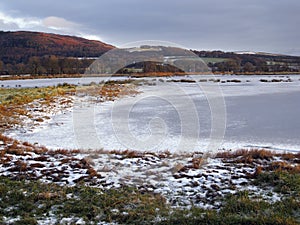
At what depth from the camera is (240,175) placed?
6.25m

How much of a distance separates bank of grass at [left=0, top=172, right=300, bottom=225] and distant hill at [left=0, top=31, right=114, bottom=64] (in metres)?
89.2

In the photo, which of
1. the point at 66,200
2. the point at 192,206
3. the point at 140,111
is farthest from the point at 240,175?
the point at 140,111

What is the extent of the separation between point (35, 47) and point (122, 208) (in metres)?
118

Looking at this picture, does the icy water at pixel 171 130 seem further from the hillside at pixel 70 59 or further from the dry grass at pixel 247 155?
the hillside at pixel 70 59

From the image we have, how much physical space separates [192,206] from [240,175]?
1918 mm

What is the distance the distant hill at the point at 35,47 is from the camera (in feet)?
322

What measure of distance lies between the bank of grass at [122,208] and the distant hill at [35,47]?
8920 cm

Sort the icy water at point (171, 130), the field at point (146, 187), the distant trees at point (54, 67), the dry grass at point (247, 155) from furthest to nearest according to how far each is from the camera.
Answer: the distant trees at point (54, 67)
the icy water at point (171, 130)
the dry grass at point (247, 155)
the field at point (146, 187)

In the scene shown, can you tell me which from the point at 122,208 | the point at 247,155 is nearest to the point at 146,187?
the point at 122,208

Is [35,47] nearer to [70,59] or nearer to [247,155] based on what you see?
[70,59]

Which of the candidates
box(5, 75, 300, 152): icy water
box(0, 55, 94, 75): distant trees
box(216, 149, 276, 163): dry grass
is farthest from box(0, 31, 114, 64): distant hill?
box(216, 149, 276, 163): dry grass

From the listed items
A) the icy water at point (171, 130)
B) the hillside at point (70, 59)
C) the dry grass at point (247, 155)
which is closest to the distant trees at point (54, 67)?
the hillside at point (70, 59)

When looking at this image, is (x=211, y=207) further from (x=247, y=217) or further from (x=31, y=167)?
(x=31, y=167)

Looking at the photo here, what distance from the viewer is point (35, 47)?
111562 mm
